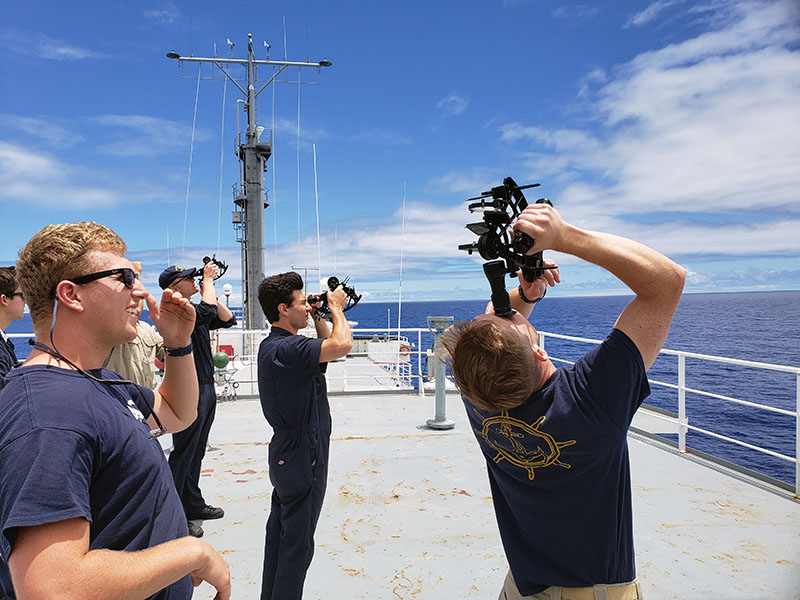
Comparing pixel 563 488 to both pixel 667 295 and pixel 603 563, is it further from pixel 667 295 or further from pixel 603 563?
pixel 667 295

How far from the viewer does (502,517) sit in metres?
1.68

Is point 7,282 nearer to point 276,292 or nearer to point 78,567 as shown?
point 276,292

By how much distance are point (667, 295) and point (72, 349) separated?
1430mm

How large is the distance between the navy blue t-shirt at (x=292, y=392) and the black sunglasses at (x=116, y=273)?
137 centimetres

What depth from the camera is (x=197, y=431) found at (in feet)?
13.6

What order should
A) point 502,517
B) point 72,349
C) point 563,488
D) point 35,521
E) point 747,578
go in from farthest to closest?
1. point 747,578
2. point 502,517
3. point 563,488
4. point 72,349
5. point 35,521

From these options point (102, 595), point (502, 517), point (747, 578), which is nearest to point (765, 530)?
point (747, 578)

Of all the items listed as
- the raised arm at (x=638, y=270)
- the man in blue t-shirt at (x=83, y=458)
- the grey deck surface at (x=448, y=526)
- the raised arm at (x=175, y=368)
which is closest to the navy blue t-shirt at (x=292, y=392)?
the raised arm at (x=175, y=368)

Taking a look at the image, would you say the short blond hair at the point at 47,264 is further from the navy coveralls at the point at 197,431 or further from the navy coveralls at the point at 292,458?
the navy coveralls at the point at 197,431

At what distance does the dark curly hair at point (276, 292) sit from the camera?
3.09 meters

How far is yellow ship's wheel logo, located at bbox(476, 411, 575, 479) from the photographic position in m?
1.40

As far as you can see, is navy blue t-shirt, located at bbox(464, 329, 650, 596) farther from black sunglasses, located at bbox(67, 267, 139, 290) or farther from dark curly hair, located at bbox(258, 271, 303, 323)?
dark curly hair, located at bbox(258, 271, 303, 323)

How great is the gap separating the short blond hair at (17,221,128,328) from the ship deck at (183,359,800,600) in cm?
248

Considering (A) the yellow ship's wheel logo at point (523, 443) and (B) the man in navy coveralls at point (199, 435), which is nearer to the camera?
(A) the yellow ship's wheel logo at point (523, 443)
